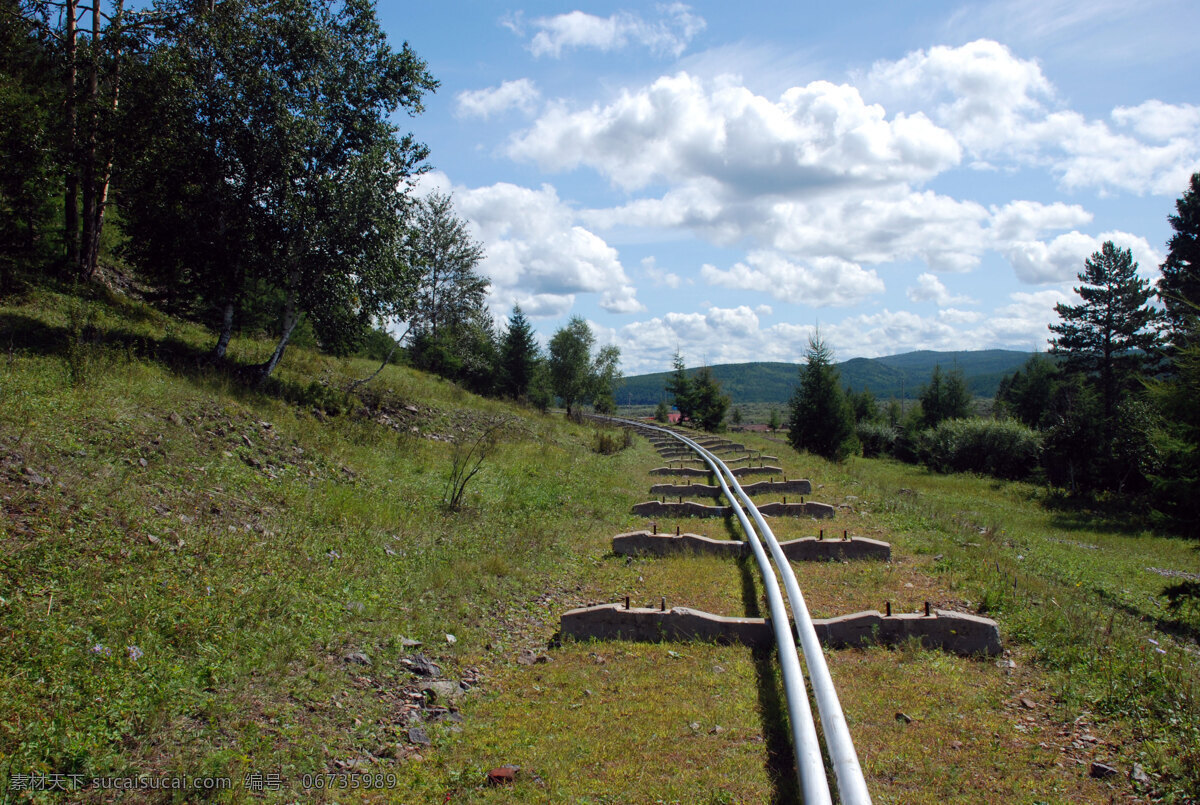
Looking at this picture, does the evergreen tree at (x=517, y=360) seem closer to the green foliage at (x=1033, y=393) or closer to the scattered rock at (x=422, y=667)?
the scattered rock at (x=422, y=667)

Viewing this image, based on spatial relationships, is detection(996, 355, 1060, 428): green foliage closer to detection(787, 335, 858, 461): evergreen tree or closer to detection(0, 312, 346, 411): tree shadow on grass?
detection(787, 335, 858, 461): evergreen tree

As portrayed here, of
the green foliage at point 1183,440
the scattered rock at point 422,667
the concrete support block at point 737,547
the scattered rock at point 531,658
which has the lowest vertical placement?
the scattered rock at point 531,658

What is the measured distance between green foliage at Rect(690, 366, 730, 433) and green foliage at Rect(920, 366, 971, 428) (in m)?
30.2

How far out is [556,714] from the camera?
445cm

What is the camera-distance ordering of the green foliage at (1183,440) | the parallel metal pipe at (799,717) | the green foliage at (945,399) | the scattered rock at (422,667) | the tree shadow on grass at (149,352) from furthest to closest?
the green foliage at (945,399)
the green foliage at (1183,440)
the tree shadow on grass at (149,352)
the scattered rock at (422,667)
the parallel metal pipe at (799,717)

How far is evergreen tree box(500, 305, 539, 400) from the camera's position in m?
34.1

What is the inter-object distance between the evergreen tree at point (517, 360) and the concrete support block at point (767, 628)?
2870cm

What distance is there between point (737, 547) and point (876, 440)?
52926 millimetres

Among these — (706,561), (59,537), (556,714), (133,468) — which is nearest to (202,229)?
(133,468)

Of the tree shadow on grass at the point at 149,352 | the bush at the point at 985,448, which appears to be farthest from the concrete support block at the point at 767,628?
the bush at the point at 985,448

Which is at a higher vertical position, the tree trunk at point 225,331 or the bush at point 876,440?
the tree trunk at point 225,331

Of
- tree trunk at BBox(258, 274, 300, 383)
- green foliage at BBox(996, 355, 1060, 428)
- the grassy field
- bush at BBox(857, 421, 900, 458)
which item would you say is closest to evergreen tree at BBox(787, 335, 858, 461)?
the grassy field

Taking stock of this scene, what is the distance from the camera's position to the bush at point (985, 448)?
3966cm

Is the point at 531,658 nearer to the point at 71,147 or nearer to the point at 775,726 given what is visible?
the point at 775,726
